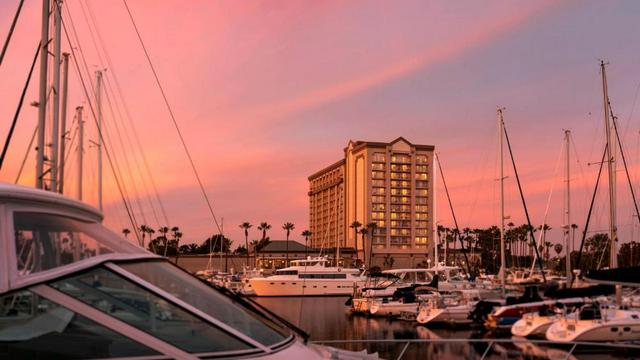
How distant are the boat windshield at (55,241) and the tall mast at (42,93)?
1270cm

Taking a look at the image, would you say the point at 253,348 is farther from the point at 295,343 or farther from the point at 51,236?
the point at 51,236

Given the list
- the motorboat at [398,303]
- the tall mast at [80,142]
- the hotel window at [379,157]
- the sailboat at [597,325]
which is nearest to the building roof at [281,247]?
the hotel window at [379,157]

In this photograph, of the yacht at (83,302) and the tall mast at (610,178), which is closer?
the yacht at (83,302)

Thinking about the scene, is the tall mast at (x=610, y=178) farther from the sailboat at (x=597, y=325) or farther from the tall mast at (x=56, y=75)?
the tall mast at (x=56, y=75)

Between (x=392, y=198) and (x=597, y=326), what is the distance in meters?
131

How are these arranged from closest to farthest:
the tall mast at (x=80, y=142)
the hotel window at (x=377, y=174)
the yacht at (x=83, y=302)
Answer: the yacht at (x=83, y=302) → the tall mast at (x=80, y=142) → the hotel window at (x=377, y=174)

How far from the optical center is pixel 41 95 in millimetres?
15727

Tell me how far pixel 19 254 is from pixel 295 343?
195cm

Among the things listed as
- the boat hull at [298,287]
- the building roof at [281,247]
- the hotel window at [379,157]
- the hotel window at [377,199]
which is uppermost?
the hotel window at [379,157]

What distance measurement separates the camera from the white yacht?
7375 cm

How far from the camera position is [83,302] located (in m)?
3.16

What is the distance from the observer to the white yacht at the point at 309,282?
73.8 metres

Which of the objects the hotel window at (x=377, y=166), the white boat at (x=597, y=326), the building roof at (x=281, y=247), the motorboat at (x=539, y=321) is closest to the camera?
the white boat at (x=597, y=326)

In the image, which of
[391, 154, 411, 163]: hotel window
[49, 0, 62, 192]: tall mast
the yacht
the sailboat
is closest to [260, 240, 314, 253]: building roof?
[391, 154, 411, 163]: hotel window
